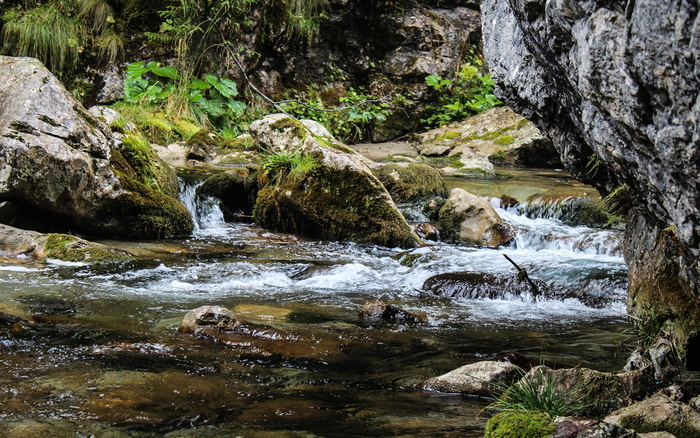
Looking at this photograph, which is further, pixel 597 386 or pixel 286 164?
pixel 286 164

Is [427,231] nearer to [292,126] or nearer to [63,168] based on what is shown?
[292,126]

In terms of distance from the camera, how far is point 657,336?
2.91 m

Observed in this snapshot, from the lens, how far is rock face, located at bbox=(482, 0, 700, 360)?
173 cm

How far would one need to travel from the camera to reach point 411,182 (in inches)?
353

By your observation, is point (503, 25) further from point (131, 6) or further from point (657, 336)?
point (131, 6)

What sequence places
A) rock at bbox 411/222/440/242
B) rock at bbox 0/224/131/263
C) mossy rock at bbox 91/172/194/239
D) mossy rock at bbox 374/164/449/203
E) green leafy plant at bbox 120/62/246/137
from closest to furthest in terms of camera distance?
rock at bbox 0/224/131/263 → mossy rock at bbox 91/172/194/239 → rock at bbox 411/222/440/242 → mossy rock at bbox 374/164/449/203 → green leafy plant at bbox 120/62/246/137

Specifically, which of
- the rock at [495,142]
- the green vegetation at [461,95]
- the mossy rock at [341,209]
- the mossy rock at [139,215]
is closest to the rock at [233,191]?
the mossy rock at [341,209]

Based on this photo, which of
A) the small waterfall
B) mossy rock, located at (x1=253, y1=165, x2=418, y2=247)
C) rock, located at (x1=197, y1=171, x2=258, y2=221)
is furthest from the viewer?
rock, located at (x1=197, y1=171, x2=258, y2=221)

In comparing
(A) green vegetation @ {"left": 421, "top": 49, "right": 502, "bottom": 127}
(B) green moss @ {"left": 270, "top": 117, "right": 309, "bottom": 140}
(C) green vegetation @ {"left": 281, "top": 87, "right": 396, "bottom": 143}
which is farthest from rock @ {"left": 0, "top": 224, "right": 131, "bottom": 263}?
(A) green vegetation @ {"left": 421, "top": 49, "right": 502, "bottom": 127}

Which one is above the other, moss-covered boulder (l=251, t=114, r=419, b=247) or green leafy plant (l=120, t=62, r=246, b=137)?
green leafy plant (l=120, t=62, r=246, b=137)

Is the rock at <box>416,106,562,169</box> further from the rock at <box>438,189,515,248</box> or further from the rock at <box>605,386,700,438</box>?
the rock at <box>605,386,700,438</box>

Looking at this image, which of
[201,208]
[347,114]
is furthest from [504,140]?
[201,208]

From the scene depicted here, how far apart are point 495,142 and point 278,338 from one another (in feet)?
35.4

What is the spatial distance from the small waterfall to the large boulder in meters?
0.78
